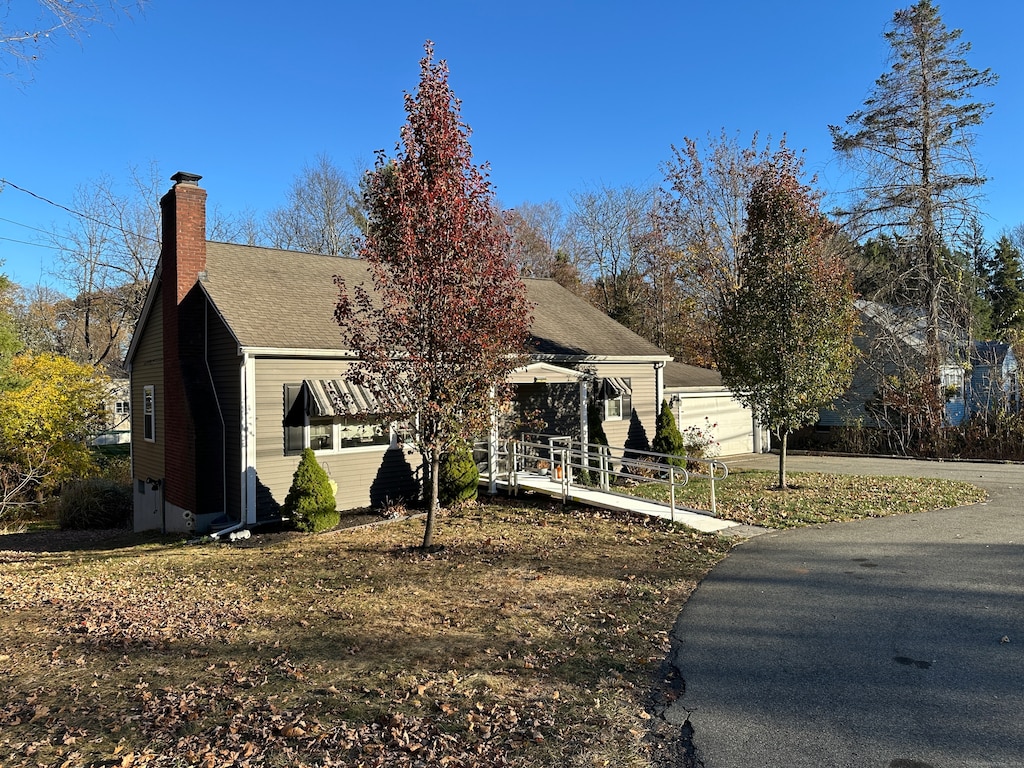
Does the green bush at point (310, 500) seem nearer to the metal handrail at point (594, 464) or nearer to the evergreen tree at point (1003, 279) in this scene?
the metal handrail at point (594, 464)

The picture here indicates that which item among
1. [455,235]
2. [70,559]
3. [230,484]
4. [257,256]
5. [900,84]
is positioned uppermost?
[900,84]

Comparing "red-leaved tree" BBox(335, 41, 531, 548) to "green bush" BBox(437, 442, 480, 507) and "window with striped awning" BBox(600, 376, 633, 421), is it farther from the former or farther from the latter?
"window with striped awning" BBox(600, 376, 633, 421)

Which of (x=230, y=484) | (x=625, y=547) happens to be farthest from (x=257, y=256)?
(x=625, y=547)

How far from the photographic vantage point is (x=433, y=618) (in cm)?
659

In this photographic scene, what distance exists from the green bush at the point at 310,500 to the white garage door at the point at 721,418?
1322cm

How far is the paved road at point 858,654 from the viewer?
403 cm

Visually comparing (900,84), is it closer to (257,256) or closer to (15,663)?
(257,256)

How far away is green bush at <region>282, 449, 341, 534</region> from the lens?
11.2 meters

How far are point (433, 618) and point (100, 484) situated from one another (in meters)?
16.0

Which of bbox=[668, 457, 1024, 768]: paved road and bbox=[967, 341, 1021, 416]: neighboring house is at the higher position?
bbox=[967, 341, 1021, 416]: neighboring house

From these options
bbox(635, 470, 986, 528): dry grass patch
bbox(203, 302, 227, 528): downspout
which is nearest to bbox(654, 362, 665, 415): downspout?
bbox(635, 470, 986, 528): dry grass patch

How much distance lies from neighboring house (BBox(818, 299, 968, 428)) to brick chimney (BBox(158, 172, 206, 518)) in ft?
62.6

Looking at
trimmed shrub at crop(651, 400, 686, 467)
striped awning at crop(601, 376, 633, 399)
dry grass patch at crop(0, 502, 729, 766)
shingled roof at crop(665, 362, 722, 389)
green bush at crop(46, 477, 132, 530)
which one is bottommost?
green bush at crop(46, 477, 132, 530)

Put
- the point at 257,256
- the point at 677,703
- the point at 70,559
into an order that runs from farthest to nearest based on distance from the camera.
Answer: the point at 257,256, the point at 70,559, the point at 677,703
